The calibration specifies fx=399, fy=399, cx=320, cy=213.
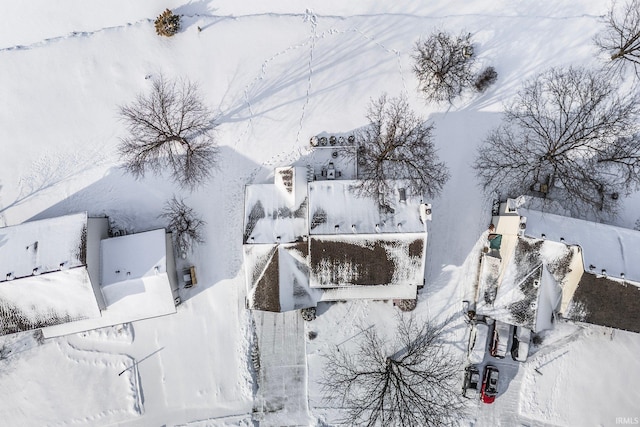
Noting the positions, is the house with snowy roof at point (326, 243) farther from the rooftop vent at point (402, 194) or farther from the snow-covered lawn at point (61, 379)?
the snow-covered lawn at point (61, 379)

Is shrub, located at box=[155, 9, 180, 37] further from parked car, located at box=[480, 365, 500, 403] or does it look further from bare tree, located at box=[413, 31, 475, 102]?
parked car, located at box=[480, 365, 500, 403]

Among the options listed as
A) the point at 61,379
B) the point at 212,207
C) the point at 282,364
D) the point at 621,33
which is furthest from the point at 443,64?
the point at 61,379

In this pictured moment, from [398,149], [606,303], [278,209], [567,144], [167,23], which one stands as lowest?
[606,303]

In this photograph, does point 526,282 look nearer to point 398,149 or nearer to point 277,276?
point 398,149

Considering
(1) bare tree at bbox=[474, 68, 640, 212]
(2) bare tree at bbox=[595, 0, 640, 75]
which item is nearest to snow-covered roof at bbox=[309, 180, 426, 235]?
(1) bare tree at bbox=[474, 68, 640, 212]

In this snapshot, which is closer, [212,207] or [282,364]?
[282,364]

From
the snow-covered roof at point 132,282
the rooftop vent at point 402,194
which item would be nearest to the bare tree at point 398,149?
the rooftop vent at point 402,194

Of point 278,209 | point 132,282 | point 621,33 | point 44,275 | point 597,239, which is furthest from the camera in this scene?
point 621,33
